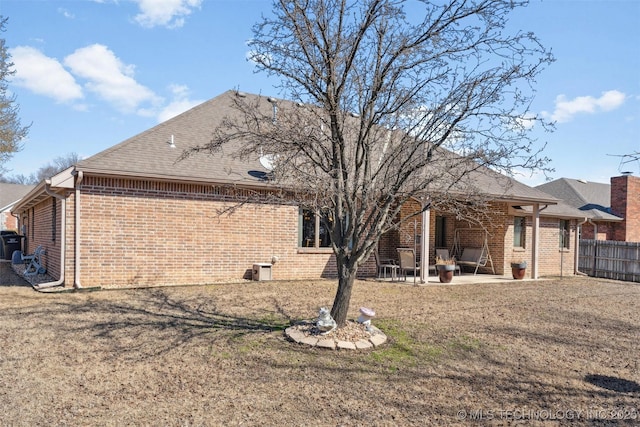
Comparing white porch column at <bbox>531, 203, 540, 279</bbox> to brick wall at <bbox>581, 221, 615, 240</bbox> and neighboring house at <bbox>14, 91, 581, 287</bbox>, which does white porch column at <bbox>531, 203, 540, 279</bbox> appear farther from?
brick wall at <bbox>581, 221, 615, 240</bbox>

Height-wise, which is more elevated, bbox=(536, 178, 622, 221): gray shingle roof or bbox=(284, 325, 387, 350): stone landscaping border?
bbox=(536, 178, 622, 221): gray shingle roof

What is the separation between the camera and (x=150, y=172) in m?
8.91

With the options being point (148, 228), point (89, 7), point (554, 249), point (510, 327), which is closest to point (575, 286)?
point (554, 249)

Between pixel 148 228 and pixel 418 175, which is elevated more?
pixel 418 175

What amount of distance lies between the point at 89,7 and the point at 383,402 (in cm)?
944

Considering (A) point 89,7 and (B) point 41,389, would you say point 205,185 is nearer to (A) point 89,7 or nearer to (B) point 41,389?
(A) point 89,7

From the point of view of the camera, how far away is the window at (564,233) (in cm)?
1576

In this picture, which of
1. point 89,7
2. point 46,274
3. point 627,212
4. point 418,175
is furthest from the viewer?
point 627,212

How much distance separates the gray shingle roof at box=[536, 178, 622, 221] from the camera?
2017 cm

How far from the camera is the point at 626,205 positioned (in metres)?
20.3

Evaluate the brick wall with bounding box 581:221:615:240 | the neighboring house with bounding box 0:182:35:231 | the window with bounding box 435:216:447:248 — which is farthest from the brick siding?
the neighboring house with bounding box 0:182:35:231

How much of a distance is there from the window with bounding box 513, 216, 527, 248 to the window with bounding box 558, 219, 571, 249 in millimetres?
2108

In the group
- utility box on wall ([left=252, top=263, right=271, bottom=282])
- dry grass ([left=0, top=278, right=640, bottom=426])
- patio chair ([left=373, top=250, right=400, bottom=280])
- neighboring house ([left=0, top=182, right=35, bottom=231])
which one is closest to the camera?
dry grass ([left=0, top=278, right=640, bottom=426])

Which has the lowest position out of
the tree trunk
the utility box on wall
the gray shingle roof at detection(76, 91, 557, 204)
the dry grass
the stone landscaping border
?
the dry grass
